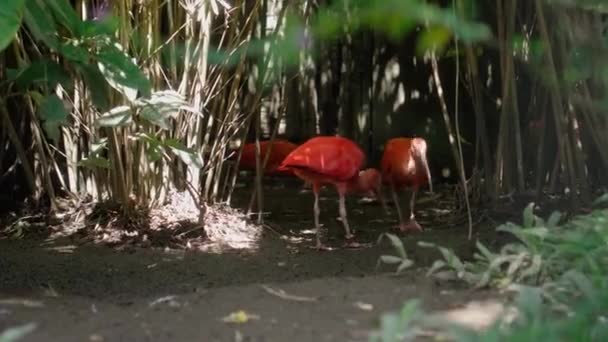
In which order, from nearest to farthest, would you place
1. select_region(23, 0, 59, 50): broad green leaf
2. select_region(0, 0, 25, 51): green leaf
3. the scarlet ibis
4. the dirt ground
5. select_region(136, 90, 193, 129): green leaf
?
the dirt ground < select_region(0, 0, 25, 51): green leaf < select_region(23, 0, 59, 50): broad green leaf < select_region(136, 90, 193, 129): green leaf < the scarlet ibis

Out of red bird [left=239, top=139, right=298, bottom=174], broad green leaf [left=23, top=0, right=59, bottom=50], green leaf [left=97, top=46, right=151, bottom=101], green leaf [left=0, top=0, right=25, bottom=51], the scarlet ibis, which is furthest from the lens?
red bird [left=239, top=139, right=298, bottom=174]

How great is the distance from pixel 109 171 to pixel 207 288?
4.71 ft

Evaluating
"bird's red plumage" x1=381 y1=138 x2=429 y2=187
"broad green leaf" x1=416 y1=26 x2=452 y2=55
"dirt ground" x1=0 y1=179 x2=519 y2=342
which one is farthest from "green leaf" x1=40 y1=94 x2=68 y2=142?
"bird's red plumage" x1=381 y1=138 x2=429 y2=187

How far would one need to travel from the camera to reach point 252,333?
295 centimetres

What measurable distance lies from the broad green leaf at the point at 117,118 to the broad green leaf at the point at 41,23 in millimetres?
597

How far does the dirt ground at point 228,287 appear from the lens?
3.02m

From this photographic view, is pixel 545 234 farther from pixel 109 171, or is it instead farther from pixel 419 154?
pixel 109 171

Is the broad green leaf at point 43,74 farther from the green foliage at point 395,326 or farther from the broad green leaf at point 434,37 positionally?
the green foliage at point 395,326

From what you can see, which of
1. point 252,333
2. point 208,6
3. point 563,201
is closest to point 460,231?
point 563,201

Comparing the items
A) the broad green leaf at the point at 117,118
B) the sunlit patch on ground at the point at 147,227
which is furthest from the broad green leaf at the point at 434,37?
the sunlit patch on ground at the point at 147,227

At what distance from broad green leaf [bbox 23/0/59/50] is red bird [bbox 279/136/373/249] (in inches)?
59.8

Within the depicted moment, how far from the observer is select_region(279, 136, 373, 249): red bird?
483cm

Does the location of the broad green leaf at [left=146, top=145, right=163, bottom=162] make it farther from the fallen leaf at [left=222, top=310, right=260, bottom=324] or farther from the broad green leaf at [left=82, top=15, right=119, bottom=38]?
the fallen leaf at [left=222, top=310, right=260, bottom=324]

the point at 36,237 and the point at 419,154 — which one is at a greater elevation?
the point at 419,154
